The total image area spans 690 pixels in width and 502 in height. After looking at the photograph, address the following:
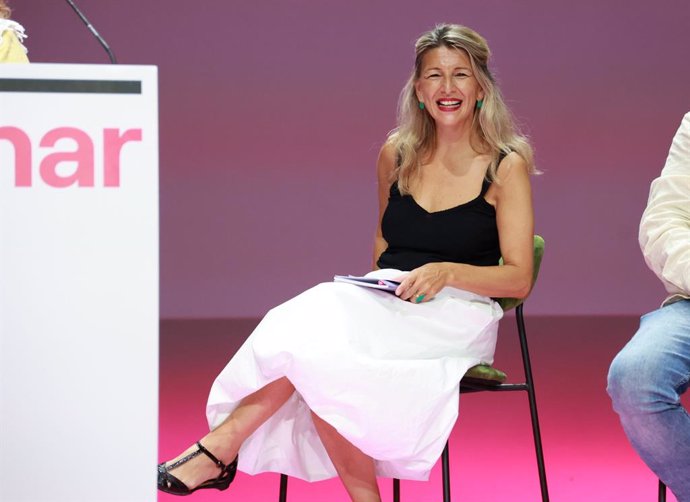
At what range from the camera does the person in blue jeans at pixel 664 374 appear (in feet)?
7.00

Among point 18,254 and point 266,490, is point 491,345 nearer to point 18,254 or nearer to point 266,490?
point 266,490

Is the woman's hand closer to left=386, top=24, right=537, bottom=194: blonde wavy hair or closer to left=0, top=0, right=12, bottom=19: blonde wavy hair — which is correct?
left=386, top=24, right=537, bottom=194: blonde wavy hair

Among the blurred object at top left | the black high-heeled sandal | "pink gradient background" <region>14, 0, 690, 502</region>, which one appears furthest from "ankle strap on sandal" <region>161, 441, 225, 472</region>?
"pink gradient background" <region>14, 0, 690, 502</region>

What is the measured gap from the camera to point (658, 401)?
2.14m

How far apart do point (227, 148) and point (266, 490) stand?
471 cm

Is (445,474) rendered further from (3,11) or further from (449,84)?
(3,11)

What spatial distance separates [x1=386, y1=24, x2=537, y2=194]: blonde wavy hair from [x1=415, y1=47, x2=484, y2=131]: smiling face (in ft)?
0.06

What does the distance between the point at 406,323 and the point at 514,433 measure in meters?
1.69

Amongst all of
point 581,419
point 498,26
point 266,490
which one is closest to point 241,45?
point 498,26

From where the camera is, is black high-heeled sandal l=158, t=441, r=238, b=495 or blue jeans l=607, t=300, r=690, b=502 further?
black high-heeled sandal l=158, t=441, r=238, b=495

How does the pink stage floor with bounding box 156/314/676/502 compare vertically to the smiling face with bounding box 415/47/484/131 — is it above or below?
below

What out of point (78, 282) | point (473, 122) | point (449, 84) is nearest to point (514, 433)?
point (473, 122)

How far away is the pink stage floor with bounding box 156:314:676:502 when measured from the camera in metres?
3.13

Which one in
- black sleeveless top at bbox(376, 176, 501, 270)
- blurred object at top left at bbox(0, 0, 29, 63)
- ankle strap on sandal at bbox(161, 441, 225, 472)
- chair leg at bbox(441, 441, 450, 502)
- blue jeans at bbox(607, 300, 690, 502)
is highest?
blurred object at top left at bbox(0, 0, 29, 63)
